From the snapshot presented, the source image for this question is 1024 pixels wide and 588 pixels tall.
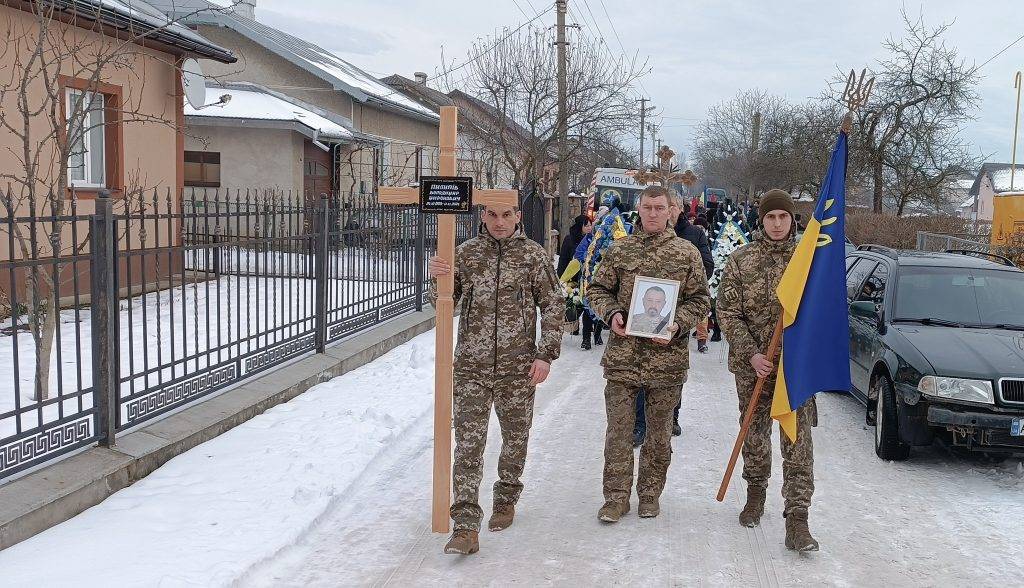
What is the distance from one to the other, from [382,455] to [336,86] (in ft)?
68.1

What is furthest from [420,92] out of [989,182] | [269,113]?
[989,182]

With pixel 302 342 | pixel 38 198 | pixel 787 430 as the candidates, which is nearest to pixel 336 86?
pixel 38 198

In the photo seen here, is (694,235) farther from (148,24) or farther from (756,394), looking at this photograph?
(148,24)

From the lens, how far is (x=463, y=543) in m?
4.60

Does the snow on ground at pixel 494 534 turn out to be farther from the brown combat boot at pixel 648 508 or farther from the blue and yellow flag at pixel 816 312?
the blue and yellow flag at pixel 816 312

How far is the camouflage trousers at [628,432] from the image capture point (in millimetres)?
5133

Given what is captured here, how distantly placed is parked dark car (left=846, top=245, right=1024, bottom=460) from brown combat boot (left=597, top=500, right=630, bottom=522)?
2.50 m

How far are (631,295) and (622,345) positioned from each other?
0.30 metres

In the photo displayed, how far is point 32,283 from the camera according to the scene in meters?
5.62

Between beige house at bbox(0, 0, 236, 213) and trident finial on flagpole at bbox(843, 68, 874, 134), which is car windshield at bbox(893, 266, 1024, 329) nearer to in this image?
trident finial on flagpole at bbox(843, 68, 874, 134)

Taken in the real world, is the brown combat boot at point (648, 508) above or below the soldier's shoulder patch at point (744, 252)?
below

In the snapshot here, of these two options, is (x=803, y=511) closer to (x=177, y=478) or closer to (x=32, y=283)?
(x=177, y=478)

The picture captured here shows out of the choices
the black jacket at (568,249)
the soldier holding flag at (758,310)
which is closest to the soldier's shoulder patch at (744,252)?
the soldier holding flag at (758,310)

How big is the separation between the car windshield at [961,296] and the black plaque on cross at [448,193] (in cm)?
438
